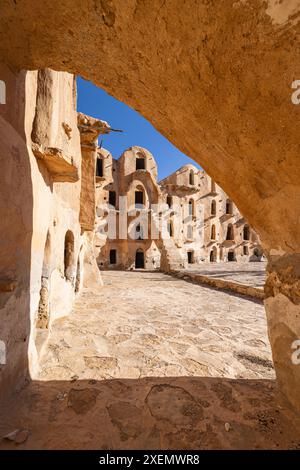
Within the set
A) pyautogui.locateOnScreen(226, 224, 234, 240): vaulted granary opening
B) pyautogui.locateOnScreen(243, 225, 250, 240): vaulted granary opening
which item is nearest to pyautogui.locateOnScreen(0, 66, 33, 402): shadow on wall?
pyautogui.locateOnScreen(226, 224, 234, 240): vaulted granary opening

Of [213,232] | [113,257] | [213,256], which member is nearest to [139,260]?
Answer: [113,257]

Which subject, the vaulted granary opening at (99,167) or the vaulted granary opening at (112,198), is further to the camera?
the vaulted granary opening at (112,198)

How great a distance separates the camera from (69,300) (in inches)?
229

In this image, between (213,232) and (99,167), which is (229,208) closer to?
(213,232)

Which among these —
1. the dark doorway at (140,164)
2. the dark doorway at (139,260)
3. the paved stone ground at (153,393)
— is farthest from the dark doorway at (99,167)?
the paved stone ground at (153,393)

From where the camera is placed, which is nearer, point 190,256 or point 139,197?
point 139,197

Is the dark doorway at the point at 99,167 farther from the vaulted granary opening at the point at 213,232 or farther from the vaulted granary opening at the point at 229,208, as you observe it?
the vaulted granary opening at the point at 229,208

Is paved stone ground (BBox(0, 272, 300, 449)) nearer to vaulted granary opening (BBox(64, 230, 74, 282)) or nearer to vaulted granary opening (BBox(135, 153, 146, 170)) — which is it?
vaulted granary opening (BBox(64, 230, 74, 282))

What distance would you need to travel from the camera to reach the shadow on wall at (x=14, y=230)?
2.18 metres

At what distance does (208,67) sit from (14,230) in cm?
246

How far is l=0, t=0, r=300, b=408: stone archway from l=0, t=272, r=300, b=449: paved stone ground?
62cm

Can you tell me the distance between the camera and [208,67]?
1657 millimetres
